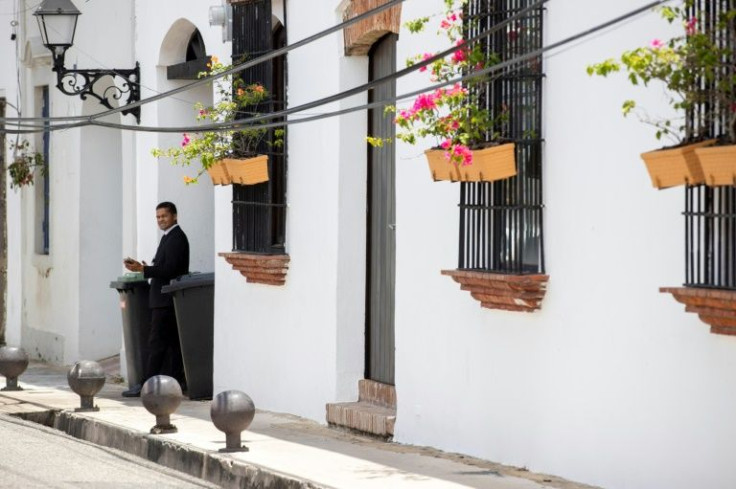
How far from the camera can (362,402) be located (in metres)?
12.1

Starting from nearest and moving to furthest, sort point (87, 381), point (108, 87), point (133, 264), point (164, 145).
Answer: point (87, 381), point (133, 264), point (164, 145), point (108, 87)

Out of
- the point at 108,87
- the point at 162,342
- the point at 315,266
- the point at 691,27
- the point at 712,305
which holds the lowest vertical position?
the point at 162,342

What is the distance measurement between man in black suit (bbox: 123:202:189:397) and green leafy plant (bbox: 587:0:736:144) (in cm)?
737

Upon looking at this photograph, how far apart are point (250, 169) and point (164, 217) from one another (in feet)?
6.84

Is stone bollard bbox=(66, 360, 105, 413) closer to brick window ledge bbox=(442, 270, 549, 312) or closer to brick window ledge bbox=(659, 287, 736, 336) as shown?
brick window ledge bbox=(442, 270, 549, 312)

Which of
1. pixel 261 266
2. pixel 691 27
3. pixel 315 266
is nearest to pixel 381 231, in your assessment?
pixel 315 266

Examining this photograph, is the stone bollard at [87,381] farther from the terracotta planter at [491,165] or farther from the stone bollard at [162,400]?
the terracotta planter at [491,165]

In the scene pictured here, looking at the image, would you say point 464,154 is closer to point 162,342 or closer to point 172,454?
point 172,454

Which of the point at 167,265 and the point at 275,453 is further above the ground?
the point at 167,265

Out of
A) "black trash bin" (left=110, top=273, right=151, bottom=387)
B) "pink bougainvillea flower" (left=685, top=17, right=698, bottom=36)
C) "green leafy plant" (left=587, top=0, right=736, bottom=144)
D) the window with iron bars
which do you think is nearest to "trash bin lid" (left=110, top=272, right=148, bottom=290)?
"black trash bin" (left=110, top=273, right=151, bottom=387)

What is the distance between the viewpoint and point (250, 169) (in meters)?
12.8

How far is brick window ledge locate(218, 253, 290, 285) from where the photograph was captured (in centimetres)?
1278

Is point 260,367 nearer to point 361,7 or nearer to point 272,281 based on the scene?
point 272,281

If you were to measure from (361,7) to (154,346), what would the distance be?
14.0 ft
